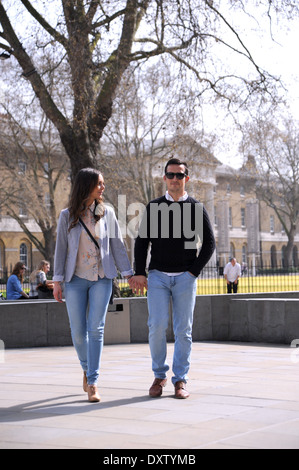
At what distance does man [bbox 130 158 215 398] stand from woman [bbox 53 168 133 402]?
0.79 ft

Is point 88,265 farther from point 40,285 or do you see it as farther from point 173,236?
point 40,285

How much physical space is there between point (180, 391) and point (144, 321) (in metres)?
6.47

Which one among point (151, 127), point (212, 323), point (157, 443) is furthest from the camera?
point (151, 127)

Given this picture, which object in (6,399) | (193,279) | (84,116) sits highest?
(84,116)

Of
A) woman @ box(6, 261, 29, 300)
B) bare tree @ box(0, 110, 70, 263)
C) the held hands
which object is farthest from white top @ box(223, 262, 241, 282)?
the held hands

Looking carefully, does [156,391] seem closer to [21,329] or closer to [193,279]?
[193,279]

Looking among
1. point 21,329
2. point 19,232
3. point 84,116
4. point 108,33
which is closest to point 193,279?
point 21,329

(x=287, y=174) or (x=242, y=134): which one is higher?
(x=287, y=174)

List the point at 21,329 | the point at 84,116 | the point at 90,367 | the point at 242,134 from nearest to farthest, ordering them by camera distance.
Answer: the point at 90,367
the point at 21,329
the point at 84,116
the point at 242,134

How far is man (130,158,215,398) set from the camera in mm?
6402

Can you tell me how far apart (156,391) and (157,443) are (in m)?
1.96

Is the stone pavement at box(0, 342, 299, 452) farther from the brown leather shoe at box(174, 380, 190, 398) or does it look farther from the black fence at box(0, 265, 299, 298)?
the black fence at box(0, 265, 299, 298)

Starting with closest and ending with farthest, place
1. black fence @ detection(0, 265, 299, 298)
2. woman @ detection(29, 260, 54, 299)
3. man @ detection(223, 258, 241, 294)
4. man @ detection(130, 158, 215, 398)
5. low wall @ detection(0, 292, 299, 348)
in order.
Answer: man @ detection(130, 158, 215, 398) < low wall @ detection(0, 292, 299, 348) < woman @ detection(29, 260, 54, 299) < black fence @ detection(0, 265, 299, 298) < man @ detection(223, 258, 241, 294)

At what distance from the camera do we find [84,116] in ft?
51.8
